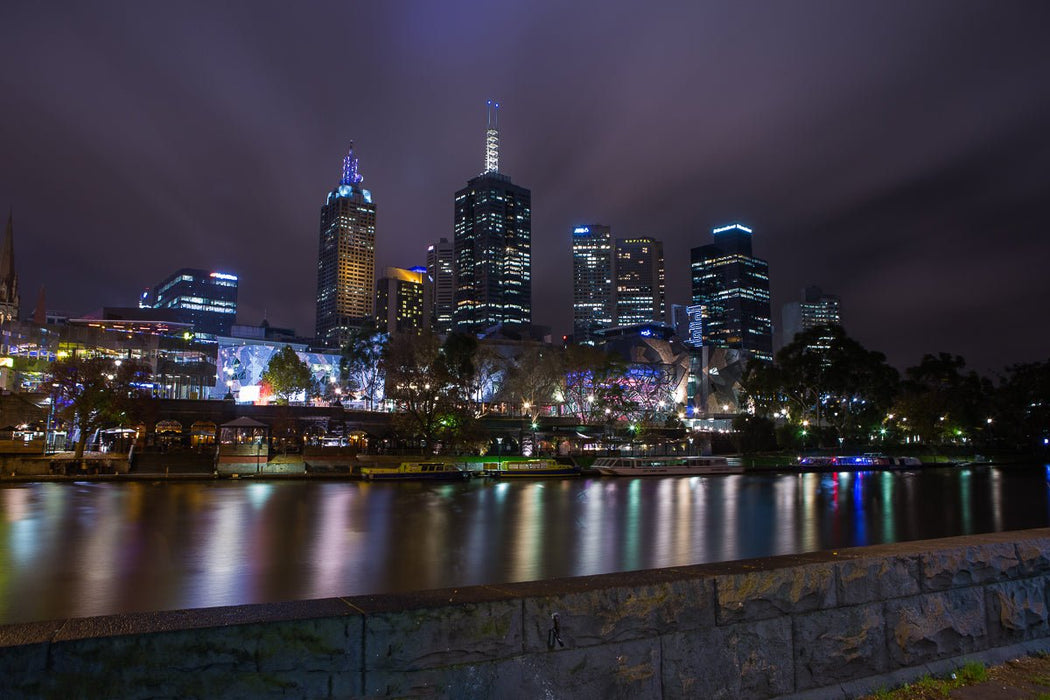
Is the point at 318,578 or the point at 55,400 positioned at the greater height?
the point at 55,400

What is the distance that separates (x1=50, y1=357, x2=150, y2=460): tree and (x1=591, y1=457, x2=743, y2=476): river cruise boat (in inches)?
1658

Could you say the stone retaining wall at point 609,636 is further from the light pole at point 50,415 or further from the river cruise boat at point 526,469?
the light pole at point 50,415

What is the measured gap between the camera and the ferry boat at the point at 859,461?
76438 mm

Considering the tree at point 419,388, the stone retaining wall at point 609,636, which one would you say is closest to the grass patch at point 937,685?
the stone retaining wall at point 609,636

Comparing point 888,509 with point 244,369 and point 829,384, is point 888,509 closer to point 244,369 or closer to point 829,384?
point 829,384

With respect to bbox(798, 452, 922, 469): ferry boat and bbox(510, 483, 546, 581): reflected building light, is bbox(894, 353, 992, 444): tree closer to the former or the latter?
bbox(798, 452, 922, 469): ferry boat

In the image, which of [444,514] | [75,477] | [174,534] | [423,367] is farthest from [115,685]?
[423,367]

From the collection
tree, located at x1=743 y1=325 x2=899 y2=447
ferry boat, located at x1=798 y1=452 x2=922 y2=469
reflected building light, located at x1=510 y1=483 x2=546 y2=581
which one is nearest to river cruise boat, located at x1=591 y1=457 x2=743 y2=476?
ferry boat, located at x1=798 y1=452 x2=922 y2=469

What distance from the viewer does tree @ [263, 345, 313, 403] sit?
94.9 meters

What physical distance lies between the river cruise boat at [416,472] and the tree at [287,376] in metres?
41.5

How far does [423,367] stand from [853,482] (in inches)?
1573

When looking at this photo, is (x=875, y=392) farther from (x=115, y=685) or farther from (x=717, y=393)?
(x=115, y=685)

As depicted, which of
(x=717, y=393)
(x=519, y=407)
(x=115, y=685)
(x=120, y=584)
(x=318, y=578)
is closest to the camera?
(x=115, y=685)

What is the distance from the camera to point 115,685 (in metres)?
3.55
